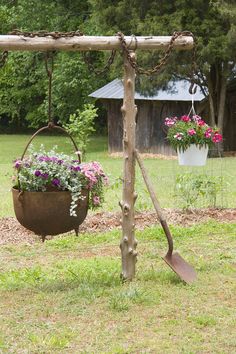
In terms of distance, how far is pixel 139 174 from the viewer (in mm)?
16562

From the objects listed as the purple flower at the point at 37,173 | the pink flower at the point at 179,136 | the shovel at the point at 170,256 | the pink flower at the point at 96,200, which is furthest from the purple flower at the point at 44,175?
→ the pink flower at the point at 179,136

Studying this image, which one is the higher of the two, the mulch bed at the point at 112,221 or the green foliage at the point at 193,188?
the green foliage at the point at 193,188

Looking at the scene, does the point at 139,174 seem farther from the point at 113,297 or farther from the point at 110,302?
the point at 110,302

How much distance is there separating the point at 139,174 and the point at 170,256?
939 cm

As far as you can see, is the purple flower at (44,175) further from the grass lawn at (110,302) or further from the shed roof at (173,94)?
the shed roof at (173,94)

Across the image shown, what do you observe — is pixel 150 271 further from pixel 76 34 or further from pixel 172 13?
pixel 172 13

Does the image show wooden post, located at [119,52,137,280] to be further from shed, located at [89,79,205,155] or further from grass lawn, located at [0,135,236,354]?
shed, located at [89,79,205,155]

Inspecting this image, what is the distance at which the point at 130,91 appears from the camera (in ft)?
23.3

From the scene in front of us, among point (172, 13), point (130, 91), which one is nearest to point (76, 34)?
point (130, 91)

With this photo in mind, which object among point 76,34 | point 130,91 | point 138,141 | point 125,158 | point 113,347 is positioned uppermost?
point 76,34

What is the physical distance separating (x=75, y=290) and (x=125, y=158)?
132 centimetres

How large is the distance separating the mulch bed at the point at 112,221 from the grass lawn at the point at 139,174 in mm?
372

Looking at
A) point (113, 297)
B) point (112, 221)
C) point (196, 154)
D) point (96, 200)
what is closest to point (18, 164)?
point (96, 200)

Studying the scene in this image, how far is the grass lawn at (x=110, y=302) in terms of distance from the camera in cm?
554
